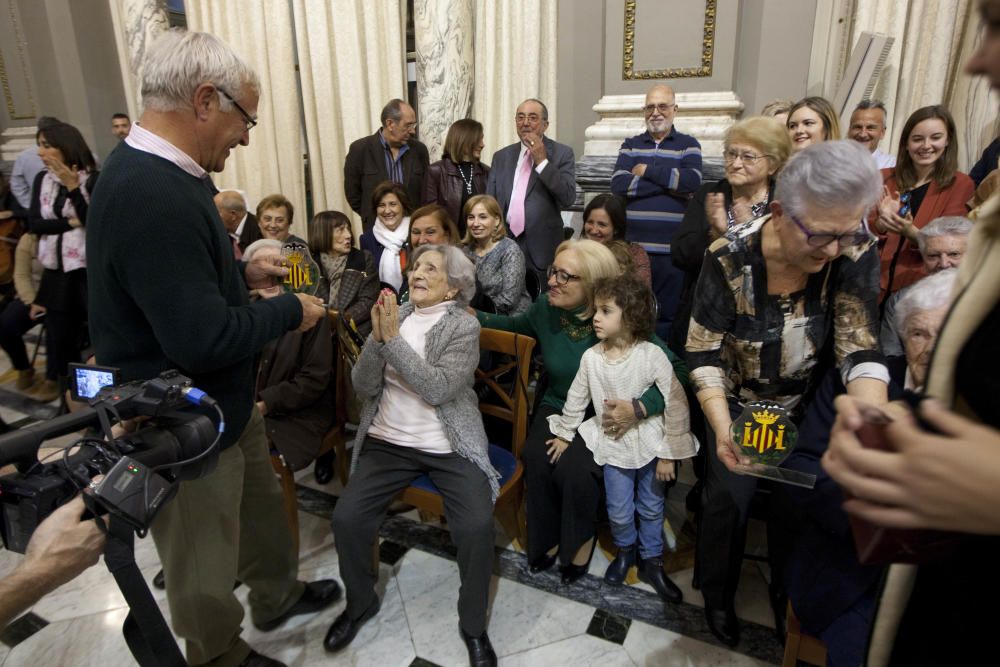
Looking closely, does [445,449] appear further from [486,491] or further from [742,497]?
[742,497]

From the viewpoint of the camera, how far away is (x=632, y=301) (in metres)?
2.23

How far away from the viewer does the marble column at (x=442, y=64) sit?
15.5 ft

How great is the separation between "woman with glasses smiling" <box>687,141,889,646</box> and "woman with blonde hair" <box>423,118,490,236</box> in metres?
2.41

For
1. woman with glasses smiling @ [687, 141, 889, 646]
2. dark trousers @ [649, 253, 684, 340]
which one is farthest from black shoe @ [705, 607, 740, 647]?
dark trousers @ [649, 253, 684, 340]

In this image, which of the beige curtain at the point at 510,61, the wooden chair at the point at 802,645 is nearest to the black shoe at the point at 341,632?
the wooden chair at the point at 802,645

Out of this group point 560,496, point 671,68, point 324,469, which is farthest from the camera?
point 671,68

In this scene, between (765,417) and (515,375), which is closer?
(765,417)

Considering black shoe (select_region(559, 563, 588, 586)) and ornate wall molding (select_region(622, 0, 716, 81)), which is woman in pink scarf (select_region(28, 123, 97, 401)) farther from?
ornate wall molding (select_region(622, 0, 716, 81))

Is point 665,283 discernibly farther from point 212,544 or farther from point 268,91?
point 268,91

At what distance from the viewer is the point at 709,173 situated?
3891mm

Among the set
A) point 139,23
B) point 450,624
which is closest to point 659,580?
point 450,624

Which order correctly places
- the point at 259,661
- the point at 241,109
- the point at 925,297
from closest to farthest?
the point at 241,109, the point at 925,297, the point at 259,661

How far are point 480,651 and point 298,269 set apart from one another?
1.39 meters

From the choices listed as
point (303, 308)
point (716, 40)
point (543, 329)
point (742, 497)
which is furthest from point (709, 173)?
point (303, 308)
